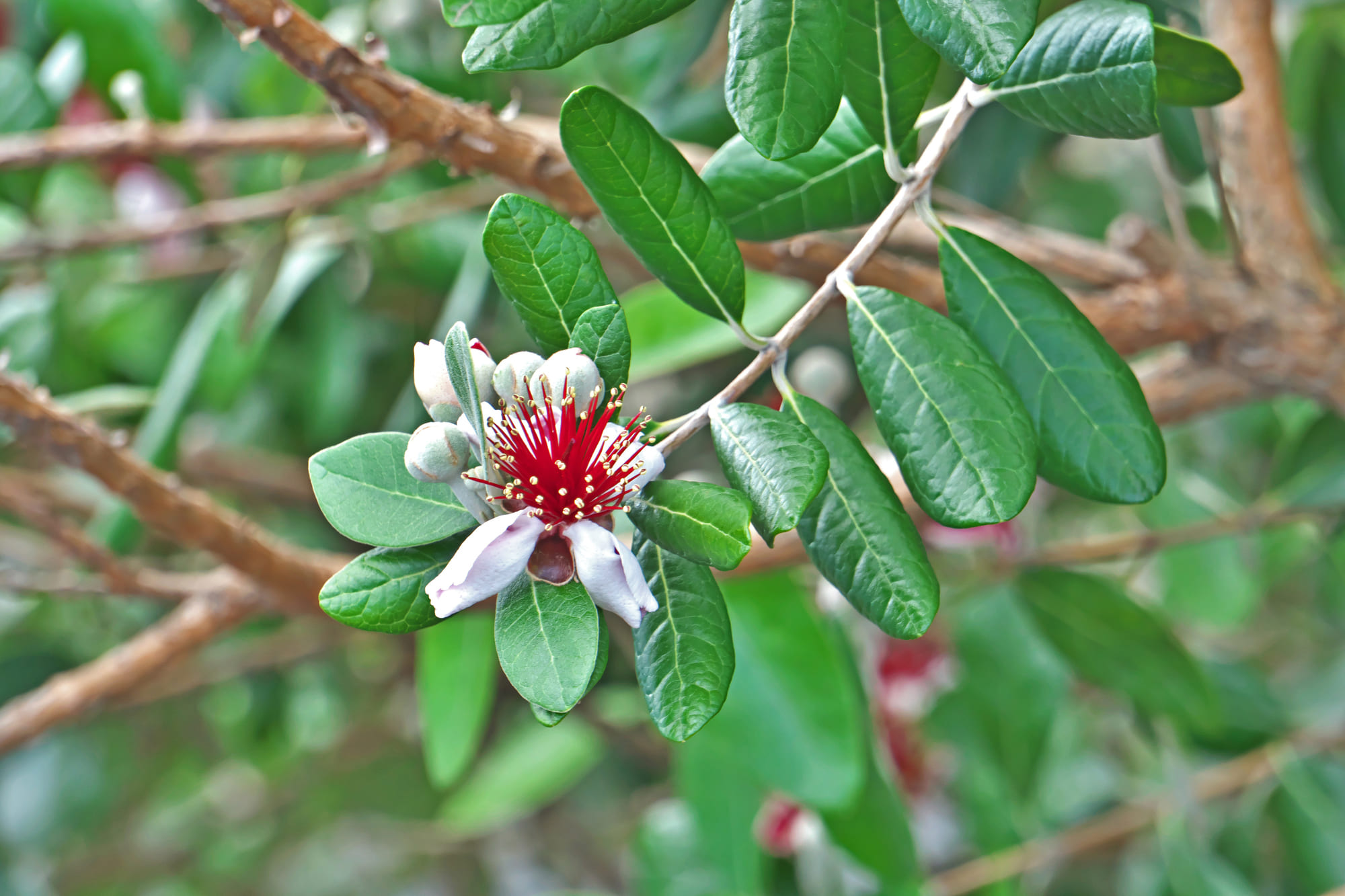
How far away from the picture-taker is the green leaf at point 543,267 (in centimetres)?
38

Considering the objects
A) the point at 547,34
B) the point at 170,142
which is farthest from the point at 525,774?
the point at 547,34

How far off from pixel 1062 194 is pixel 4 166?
3.53 ft

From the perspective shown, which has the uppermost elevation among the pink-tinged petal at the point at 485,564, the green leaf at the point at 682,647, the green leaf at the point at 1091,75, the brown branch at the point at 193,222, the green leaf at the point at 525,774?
the green leaf at the point at 1091,75

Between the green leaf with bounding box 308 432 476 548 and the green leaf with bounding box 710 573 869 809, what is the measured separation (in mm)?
483

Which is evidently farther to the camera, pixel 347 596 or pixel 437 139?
pixel 437 139

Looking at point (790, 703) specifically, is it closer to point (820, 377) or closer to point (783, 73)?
point (820, 377)

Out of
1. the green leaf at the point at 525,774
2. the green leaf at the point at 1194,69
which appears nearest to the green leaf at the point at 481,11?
the green leaf at the point at 1194,69

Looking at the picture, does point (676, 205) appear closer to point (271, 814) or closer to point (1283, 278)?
point (1283, 278)

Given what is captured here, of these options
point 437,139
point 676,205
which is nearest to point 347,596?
point 676,205

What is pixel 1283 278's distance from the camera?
67 cm

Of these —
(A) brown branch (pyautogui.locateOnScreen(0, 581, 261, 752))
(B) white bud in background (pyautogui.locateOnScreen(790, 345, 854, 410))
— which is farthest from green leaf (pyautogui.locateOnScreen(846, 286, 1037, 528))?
(A) brown branch (pyautogui.locateOnScreen(0, 581, 261, 752))

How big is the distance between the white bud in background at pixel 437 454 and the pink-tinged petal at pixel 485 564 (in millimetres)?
24

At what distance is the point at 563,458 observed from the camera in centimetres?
40

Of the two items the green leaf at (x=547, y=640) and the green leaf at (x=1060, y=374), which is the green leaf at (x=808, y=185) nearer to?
the green leaf at (x=1060, y=374)
